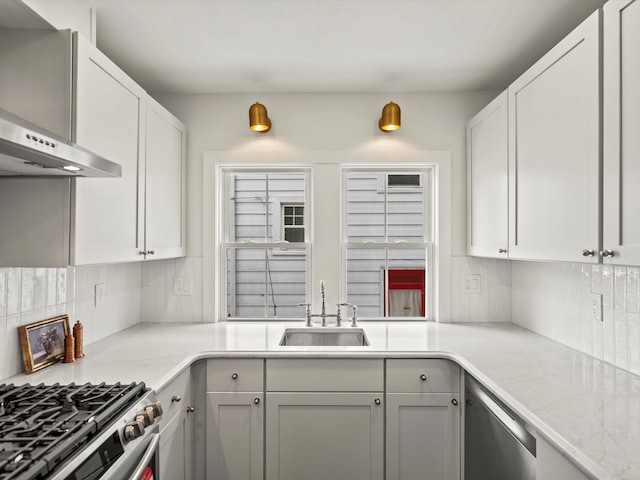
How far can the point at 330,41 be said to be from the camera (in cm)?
206

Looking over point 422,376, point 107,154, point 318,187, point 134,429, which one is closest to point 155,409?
point 134,429

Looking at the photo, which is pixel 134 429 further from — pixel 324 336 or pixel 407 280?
pixel 407 280

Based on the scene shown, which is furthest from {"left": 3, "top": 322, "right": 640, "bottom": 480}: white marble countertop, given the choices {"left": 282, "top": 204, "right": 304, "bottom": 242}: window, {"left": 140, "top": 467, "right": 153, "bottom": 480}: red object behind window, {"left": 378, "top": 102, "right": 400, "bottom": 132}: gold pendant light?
{"left": 378, "top": 102, "right": 400, "bottom": 132}: gold pendant light

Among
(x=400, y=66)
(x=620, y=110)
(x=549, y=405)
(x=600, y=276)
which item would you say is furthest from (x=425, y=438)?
(x=400, y=66)

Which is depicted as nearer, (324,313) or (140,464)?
(140,464)

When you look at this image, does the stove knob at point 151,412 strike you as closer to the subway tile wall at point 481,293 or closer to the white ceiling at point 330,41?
the white ceiling at point 330,41

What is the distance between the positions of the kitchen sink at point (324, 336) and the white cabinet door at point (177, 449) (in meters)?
0.78

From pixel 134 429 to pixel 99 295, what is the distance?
1.18 m

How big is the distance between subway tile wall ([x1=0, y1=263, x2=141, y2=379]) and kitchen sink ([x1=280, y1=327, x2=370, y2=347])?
1002 millimetres

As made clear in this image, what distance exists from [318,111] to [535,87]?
1.31 metres

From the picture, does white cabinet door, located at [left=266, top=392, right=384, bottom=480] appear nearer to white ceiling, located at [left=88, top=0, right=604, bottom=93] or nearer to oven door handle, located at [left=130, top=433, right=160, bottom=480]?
oven door handle, located at [left=130, top=433, right=160, bottom=480]

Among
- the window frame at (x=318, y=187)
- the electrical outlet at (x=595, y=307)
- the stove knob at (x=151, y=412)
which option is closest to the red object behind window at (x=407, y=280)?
the window frame at (x=318, y=187)

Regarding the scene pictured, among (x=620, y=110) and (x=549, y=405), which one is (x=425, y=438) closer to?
(x=549, y=405)

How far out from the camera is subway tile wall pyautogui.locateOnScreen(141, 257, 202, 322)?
9.09 ft
